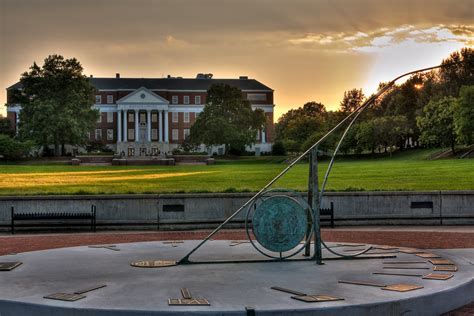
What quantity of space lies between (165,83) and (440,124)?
223 ft

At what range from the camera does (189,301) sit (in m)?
7.69

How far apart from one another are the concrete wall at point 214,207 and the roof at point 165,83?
343 feet

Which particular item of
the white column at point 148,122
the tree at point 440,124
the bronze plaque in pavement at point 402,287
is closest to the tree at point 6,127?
the white column at point 148,122

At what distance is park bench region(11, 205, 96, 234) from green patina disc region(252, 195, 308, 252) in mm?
9505

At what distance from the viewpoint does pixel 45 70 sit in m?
83.6

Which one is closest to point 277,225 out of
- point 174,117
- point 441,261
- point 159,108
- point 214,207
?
point 441,261

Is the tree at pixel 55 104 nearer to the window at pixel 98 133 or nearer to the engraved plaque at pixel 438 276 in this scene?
the window at pixel 98 133

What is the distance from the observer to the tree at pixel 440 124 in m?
69.1

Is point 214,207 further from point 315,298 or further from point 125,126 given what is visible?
point 125,126

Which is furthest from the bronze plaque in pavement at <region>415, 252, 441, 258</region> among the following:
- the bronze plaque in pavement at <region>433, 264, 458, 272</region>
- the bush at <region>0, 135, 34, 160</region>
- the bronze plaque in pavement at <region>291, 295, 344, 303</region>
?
the bush at <region>0, 135, 34, 160</region>

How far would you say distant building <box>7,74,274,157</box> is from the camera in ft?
397

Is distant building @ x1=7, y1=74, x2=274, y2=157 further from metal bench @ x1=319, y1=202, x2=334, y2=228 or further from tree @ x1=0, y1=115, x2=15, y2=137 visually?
metal bench @ x1=319, y1=202, x2=334, y2=228

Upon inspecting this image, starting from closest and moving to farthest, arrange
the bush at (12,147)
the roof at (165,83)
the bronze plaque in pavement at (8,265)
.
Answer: the bronze plaque in pavement at (8,265)
the bush at (12,147)
the roof at (165,83)

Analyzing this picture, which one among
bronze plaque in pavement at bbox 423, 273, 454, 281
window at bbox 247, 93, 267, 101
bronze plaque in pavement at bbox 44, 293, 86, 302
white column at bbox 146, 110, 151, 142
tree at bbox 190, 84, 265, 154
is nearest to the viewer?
bronze plaque in pavement at bbox 44, 293, 86, 302
